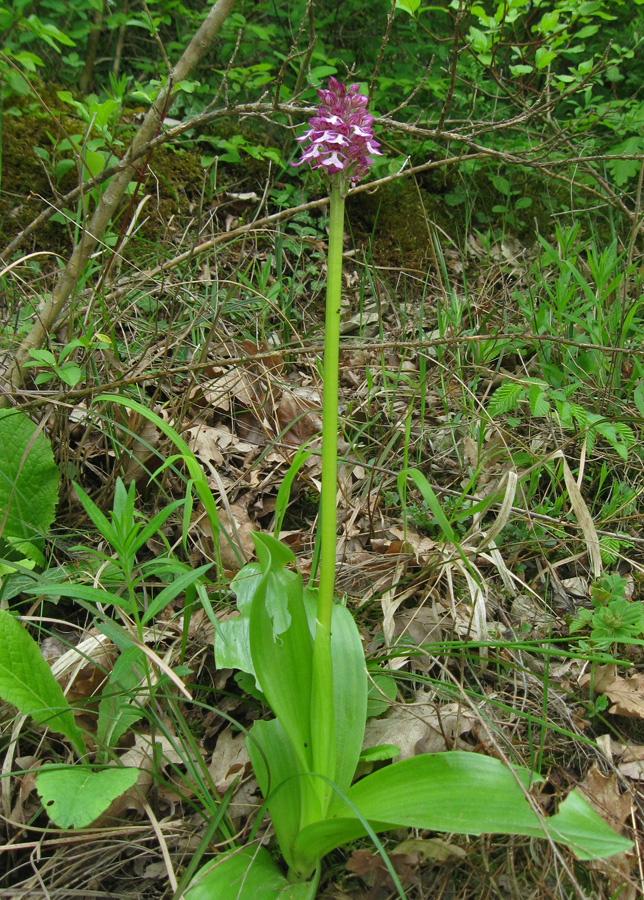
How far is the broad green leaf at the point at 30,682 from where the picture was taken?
4.05 feet

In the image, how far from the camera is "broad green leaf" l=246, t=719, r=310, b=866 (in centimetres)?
115

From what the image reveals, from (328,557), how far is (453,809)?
0.47 meters

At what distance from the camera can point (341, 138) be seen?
106 centimetres

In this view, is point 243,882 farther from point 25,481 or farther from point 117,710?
point 25,481

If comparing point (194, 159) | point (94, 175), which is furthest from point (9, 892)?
point (194, 159)

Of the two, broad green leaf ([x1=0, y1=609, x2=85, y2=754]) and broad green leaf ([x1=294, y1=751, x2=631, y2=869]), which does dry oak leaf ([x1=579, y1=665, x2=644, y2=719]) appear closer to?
broad green leaf ([x1=294, y1=751, x2=631, y2=869])

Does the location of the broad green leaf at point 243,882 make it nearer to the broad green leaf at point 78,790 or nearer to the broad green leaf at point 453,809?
the broad green leaf at point 453,809

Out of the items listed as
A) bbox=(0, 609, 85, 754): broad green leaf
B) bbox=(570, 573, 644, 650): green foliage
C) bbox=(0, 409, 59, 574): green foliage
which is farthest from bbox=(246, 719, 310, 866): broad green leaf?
bbox=(0, 409, 59, 574): green foliage

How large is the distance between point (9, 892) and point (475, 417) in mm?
1804

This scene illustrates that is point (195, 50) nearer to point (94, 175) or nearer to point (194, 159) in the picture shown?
point (94, 175)

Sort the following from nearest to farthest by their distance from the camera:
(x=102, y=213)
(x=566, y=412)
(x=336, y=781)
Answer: (x=336, y=781), (x=566, y=412), (x=102, y=213)


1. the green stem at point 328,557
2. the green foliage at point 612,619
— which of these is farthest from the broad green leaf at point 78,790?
the green foliage at point 612,619

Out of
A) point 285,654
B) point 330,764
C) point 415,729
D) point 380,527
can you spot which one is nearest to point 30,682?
point 285,654

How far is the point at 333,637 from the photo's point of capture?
4.25 feet
